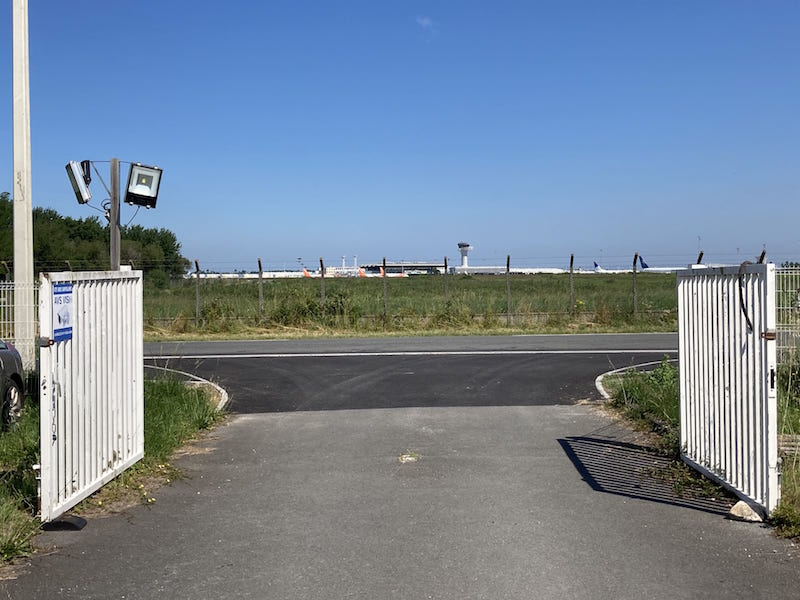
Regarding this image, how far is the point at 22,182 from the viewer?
40.4ft

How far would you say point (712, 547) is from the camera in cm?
572

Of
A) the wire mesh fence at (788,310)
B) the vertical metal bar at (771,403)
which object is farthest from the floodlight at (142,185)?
the wire mesh fence at (788,310)

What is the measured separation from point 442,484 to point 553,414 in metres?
4.00

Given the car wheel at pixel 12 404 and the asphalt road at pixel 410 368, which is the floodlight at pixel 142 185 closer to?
the car wheel at pixel 12 404

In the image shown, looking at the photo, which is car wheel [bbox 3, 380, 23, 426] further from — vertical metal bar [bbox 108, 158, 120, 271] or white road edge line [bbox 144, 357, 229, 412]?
white road edge line [bbox 144, 357, 229, 412]

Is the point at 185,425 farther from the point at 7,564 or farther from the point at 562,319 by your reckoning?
the point at 562,319

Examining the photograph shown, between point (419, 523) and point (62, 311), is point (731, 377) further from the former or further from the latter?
point (62, 311)

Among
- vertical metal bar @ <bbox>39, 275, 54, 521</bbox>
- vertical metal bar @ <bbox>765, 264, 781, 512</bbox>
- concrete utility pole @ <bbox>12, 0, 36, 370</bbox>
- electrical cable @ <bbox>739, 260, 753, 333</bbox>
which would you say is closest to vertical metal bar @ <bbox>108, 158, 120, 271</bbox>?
concrete utility pole @ <bbox>12, 0, 36, 370</bbox>

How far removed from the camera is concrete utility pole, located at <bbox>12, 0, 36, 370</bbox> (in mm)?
11789

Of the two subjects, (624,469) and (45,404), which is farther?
(624,469)

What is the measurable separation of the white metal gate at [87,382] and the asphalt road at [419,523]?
0.46 meters

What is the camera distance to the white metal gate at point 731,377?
612 cm

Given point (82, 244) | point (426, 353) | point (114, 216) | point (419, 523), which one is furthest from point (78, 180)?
point (82, 244)

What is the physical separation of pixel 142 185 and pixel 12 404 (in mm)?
3063
